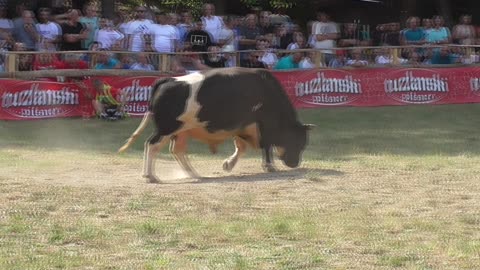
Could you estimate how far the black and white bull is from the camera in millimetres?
12891

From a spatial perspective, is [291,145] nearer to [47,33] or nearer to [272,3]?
[47,33]

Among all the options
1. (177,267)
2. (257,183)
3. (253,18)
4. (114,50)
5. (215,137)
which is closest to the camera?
(177,267)

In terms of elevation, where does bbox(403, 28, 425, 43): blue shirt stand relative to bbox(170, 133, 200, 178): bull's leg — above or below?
above

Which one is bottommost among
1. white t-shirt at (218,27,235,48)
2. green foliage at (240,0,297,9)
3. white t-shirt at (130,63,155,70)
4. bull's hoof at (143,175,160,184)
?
bull's hoof at (143,175,160,184)

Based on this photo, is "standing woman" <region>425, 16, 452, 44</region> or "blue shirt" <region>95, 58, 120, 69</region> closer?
"blue shirt" <region>95, 58, 120, 69</region>

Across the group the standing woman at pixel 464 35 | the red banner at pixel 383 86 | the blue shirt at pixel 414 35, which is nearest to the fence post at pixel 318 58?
the red banner at pixel 383 86

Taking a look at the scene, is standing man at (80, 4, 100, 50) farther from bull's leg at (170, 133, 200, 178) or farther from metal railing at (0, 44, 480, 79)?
bull's leg at (170, 133, 200, 178)

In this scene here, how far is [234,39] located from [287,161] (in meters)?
7.27

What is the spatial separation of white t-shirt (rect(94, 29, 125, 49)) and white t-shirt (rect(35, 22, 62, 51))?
670 mm

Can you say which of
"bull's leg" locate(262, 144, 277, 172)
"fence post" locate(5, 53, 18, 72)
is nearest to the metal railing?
"fence post" locate(5, 53, 18, 72)

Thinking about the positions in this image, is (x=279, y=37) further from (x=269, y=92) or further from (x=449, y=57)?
(x=269, y=92)

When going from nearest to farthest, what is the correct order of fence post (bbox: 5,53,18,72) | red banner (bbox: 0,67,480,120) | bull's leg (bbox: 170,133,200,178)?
bull's leg (bbox: 170,133,200,178) < fence post (bbox: 5,53,18,72) < red banner (bbox: 0,67,480,120)

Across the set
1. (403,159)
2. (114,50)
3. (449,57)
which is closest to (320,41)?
(449,57)

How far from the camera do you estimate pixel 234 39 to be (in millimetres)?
20844
